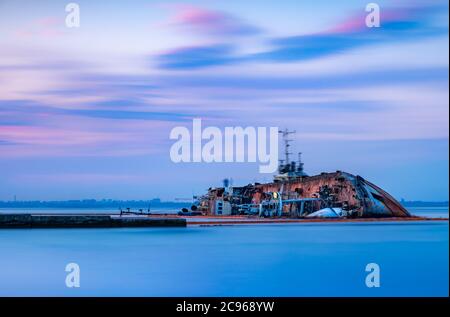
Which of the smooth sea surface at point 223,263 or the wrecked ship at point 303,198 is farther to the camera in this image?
the wrecked ship at point 303,198

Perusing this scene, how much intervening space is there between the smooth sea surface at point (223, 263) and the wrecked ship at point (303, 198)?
22948mm

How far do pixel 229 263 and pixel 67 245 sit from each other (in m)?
7.87

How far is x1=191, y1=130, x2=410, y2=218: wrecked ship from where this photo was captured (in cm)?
6094

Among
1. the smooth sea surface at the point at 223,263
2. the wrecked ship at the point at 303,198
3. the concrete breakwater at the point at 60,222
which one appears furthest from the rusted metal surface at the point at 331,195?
the smooth sea surface at the point at 223,263

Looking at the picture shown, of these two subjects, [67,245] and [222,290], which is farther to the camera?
[67,245]

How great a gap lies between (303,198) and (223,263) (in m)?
41.1

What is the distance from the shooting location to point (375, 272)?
15750mm

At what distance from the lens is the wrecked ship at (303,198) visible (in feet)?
200

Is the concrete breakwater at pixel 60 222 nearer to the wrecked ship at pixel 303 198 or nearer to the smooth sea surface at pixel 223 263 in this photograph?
the smooth sea surface at pixel 223 263

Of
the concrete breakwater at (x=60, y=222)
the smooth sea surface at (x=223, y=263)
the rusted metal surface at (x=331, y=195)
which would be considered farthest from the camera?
the rusted metal surface at (x=331, y=195)

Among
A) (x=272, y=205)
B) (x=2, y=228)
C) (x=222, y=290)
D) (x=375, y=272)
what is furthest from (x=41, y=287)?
(x=272, y=205)

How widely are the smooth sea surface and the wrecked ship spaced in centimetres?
2295

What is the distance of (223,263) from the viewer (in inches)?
940
